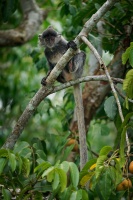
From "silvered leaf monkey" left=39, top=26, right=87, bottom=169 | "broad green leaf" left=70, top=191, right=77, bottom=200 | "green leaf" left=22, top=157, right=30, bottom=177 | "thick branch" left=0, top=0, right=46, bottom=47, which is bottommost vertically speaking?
"broad green leaf" left=70, top=191, right=77, bottom=200

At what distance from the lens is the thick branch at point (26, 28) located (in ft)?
17.4

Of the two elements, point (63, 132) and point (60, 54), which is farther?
point (63, 132)

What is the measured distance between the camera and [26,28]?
559cm

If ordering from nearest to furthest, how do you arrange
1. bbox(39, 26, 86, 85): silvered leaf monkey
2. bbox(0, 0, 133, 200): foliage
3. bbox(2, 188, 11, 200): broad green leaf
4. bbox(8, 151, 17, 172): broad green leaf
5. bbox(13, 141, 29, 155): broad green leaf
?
bbox(0, 0, 133, 200): foliage → bbox(8, 151, 17, 172): broad green leaf → bbox(2, 188, 11, 200): broad green leaf → bbox(13, 141, 29, 155): broad green leaf → bbox(39, 26, 86, 85): silvered leaf monkey

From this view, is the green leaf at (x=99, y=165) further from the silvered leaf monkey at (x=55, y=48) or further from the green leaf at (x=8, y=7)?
the green leaf at (x=8, y=7)

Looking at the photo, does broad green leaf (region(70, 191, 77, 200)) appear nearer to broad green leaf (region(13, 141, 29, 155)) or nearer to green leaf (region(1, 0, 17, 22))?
broad green leaf (region(13, 141, 29, 155))

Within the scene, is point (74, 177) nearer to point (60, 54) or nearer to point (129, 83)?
point (129, 83)

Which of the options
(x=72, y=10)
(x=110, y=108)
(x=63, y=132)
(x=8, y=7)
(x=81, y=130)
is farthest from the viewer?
(x=63, y=132)

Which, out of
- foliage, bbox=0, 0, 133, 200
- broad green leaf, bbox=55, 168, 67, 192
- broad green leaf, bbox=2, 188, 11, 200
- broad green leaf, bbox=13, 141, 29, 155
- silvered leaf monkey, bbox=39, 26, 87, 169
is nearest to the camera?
broad green leaf, bbox=55, 168, 67, 192

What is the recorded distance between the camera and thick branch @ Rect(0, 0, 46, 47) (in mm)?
5312

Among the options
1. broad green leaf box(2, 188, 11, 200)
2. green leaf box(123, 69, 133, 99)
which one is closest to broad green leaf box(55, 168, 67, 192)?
broad green leaf box(2, 188, 11, 200)

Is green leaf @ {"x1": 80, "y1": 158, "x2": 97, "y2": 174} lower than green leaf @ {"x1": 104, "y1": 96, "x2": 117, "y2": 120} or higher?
lower

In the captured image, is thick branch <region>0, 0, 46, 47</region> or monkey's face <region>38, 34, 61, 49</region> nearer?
monkey's face <region>38, 34, 61, 49</region>

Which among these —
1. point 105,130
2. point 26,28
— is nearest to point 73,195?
point 105,130
